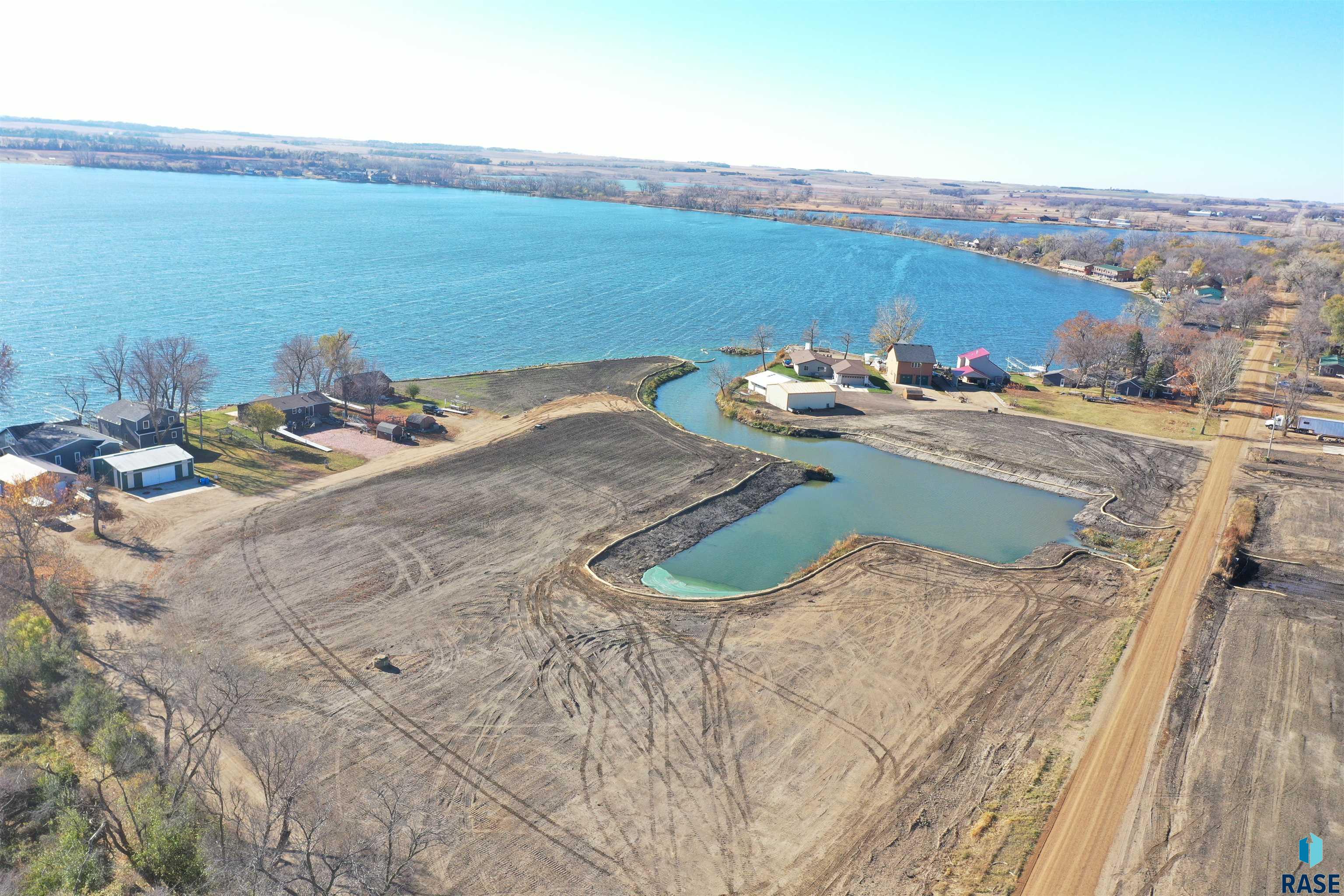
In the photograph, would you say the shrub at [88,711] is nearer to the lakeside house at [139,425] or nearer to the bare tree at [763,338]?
the lakeside house at [139,425]

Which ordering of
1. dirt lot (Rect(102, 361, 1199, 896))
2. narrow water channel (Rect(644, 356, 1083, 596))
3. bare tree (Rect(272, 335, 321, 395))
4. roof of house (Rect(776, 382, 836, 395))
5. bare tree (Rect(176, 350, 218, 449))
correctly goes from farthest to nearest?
roof of house (Rect(776, 382, 836, 395))
bare tree (Rect(272, 335, 321, 395))
bare tree (Rect(176, 350, 218, 449))
narrow water channel (Rect(644, 356, 1083, 596))
dirt lot (Rect(102, 361, 1199, 896))

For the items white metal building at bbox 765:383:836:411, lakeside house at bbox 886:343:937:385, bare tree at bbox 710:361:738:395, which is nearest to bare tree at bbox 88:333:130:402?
bare tree at bbox 710:361:738:395

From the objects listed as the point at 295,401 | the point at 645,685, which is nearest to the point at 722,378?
the point at 295,401

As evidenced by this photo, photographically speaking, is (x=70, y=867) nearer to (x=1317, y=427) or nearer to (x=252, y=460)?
(x=252, y=460)

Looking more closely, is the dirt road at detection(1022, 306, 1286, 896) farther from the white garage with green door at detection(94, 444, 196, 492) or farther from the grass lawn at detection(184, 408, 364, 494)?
the white garage with green door at detection(94, 444, 196, 492)

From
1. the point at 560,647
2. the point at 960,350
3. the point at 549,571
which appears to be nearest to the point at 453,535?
the point at 549,571

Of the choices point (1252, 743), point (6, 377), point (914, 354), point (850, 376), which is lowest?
point (1252, 743)

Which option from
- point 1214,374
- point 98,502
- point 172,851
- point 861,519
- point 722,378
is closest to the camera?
point 172,851
